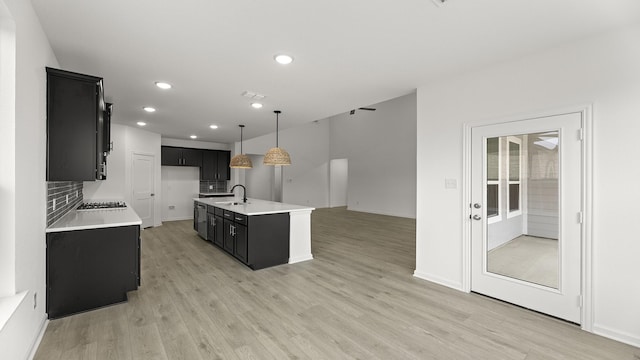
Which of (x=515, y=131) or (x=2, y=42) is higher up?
(x=2, y=42)

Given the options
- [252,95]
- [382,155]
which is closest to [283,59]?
[252,95]

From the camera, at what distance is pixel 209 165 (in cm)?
845

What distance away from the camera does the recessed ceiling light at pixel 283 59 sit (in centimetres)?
275

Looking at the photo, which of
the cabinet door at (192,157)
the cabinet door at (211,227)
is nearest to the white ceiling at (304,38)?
the cabinet door at (211,227)

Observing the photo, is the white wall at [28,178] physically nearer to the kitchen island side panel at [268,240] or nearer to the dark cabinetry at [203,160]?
the kitchen island side panel at [268,240]

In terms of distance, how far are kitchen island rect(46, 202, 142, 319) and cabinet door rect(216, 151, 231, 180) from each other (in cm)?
560

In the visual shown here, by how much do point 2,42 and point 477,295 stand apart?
14.5 feet

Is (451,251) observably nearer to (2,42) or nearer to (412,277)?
(412,277)

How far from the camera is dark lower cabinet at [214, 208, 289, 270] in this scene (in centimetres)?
398

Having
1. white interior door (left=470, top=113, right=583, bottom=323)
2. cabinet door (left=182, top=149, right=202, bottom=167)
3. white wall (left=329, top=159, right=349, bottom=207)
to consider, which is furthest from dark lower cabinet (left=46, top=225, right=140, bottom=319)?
white wall (left=329, top=159, right=349, bottom=207)

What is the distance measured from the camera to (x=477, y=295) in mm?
3119

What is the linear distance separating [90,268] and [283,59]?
2761 millimetres

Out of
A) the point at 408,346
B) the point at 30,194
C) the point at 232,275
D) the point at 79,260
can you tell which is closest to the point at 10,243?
the point at 30,194

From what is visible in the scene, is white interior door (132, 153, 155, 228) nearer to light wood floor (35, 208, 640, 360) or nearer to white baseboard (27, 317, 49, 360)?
light wood floor (35, 208, 640, 360)
